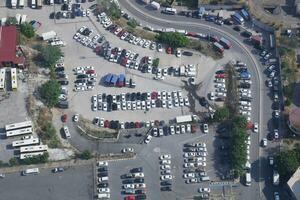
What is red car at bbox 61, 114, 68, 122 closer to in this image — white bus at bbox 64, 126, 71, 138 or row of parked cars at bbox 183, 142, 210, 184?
white bus at bbox 64, 126, 71, 138

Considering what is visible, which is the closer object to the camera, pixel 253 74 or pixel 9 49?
pixel 9 49

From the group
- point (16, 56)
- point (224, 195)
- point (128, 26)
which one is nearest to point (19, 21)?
point (16, 56)

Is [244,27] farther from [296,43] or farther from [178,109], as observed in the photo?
[178,109]

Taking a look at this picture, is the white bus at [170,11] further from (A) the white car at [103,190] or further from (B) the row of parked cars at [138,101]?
(A) the white car at [103,190]

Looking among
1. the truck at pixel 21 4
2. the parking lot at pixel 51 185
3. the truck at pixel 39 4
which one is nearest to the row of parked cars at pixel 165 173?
the parking lot at pixel 51 185

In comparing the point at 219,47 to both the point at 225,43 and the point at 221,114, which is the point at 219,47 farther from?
the point at 221,114

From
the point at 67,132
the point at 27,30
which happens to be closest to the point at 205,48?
the point at 67,132
